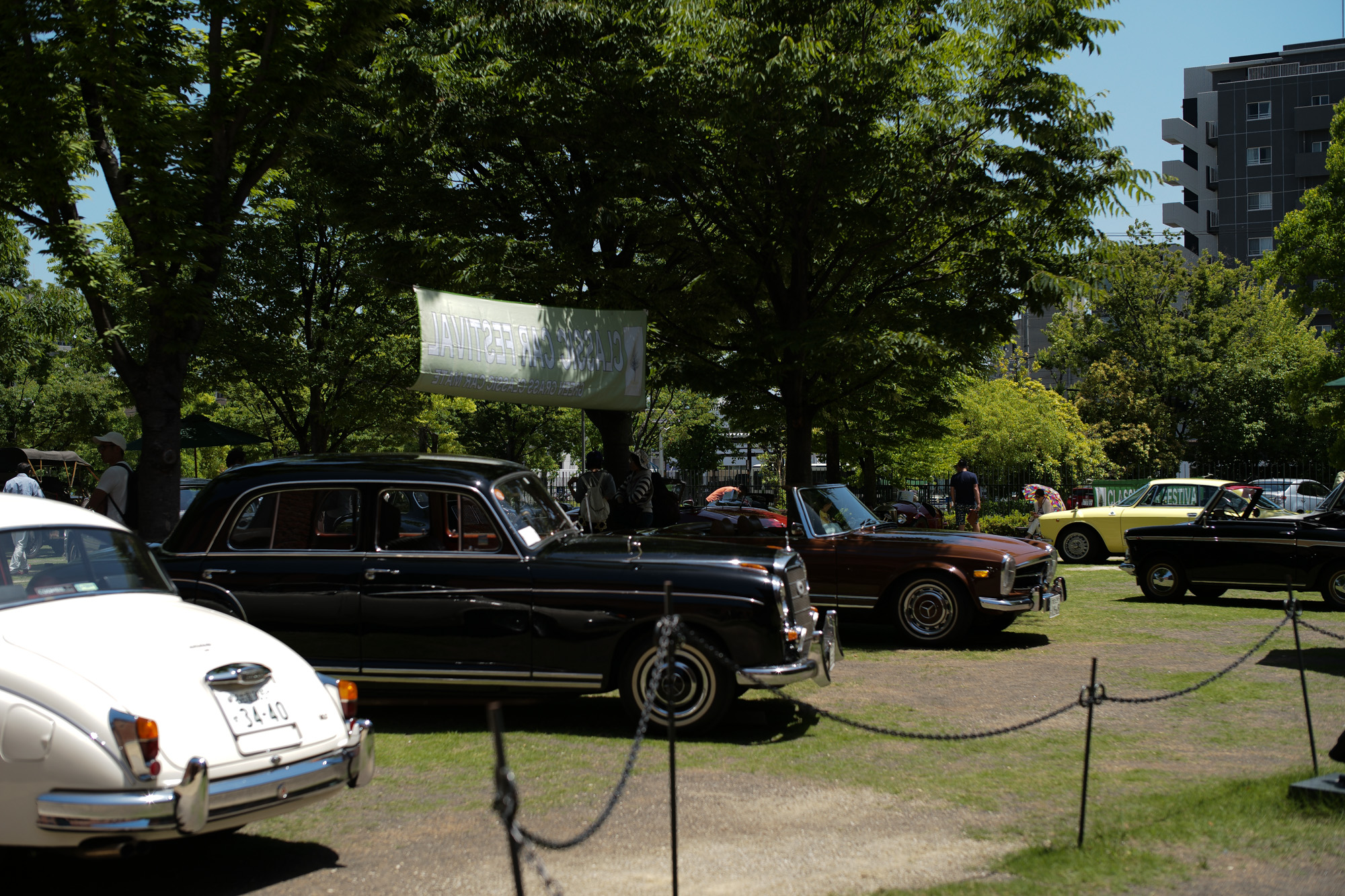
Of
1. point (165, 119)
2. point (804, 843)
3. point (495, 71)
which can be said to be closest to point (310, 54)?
point (165, 119)

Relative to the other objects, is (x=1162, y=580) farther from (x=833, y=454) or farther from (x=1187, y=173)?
(x=1187, y=173)

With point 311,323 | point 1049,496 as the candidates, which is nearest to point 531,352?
point 1049,496

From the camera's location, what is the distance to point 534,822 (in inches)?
212

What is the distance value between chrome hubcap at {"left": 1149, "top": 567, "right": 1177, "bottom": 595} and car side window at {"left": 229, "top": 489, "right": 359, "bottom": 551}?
37.9 ft

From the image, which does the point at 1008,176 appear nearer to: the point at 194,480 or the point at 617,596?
the point at 617,596

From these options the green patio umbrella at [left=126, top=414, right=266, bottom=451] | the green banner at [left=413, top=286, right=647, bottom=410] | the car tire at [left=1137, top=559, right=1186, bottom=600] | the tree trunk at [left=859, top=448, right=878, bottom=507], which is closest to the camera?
the green banner at [left=413, top=286, right=647, bottom=410]

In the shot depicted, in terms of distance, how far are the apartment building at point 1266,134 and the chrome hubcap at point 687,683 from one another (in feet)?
235

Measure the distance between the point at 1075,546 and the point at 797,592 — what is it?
15.2m

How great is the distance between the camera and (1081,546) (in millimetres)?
20812

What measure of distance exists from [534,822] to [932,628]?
6.42 metres

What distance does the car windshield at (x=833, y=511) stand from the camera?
37.1 ft

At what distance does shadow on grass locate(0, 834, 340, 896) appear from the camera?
4.67 m

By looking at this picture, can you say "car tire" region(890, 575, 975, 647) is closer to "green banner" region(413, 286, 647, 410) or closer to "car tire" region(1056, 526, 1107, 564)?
"green banner" region(413, 286, 647, 410)

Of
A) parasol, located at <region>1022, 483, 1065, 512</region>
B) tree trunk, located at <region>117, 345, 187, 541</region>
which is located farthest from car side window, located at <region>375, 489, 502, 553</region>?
parasol, located at <region>1022, 483, 1065, 512</region>
